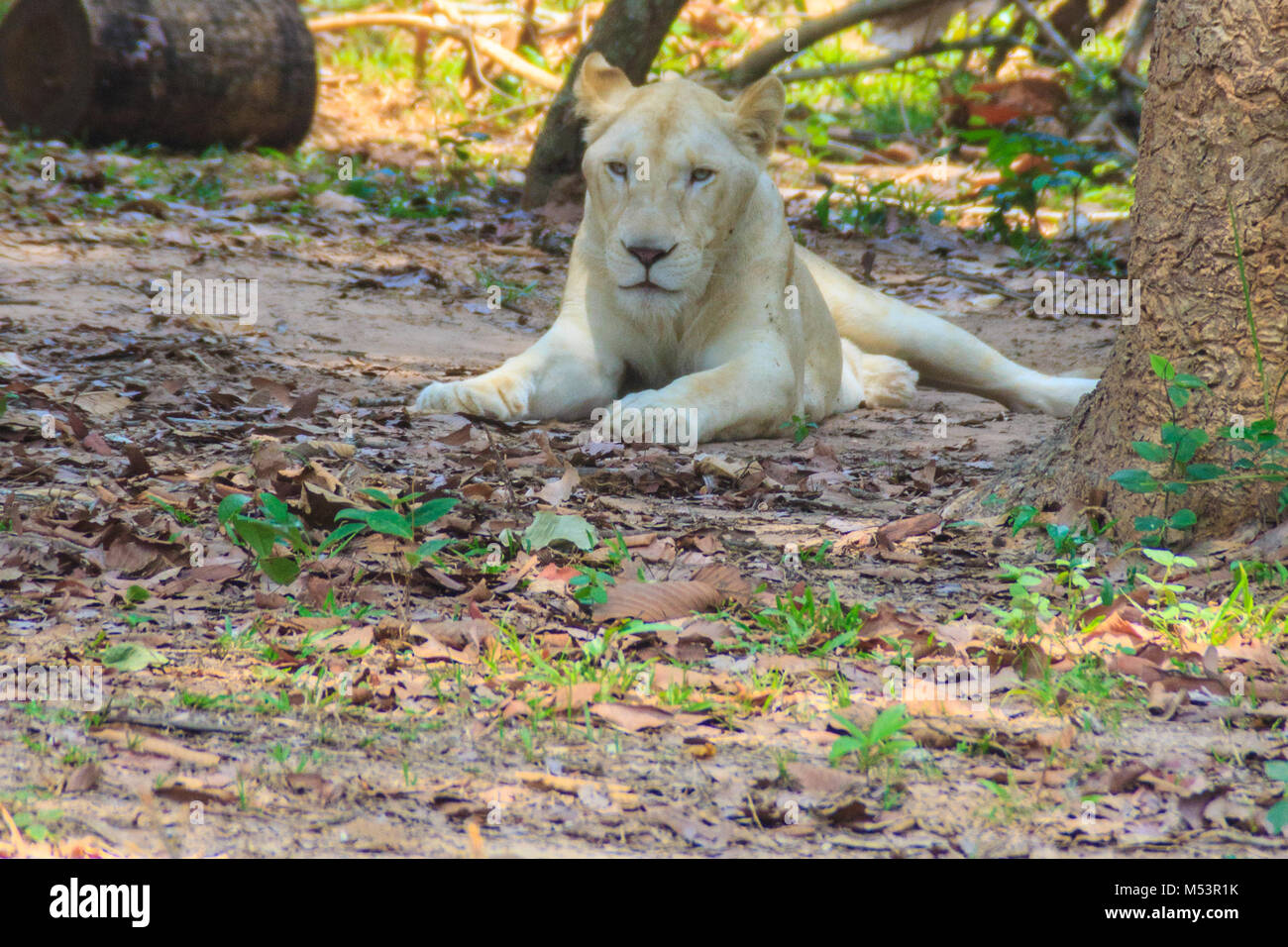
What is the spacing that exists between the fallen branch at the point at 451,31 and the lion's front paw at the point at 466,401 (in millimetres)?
7314

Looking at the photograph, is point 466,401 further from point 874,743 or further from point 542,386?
point 874,743

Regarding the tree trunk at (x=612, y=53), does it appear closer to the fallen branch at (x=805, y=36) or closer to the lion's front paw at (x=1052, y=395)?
the fallen branch at (x=805, y=36)

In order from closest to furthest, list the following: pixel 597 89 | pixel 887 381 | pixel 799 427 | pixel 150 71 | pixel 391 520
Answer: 1. pixel 391 520
2. pixel 799 427
3. pixel 597 89
4. pixel 887 381
5. pixel 150 71

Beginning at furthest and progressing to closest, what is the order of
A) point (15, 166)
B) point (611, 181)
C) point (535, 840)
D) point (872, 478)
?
point (15, 166)
point (611, 181)
point (872, 478)
point (535, 840)

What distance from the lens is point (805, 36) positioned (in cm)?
957

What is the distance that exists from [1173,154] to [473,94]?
382 inches

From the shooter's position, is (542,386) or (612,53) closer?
(542,386)

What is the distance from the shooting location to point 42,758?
1840 mm

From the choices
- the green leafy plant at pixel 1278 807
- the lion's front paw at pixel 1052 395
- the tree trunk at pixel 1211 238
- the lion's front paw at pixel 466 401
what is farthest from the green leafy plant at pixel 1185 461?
the lion's front paw at pixel 1052 395

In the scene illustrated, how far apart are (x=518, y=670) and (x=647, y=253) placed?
243 cm

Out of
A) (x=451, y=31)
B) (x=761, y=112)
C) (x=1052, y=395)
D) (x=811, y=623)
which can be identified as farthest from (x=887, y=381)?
(x=451, y=31)

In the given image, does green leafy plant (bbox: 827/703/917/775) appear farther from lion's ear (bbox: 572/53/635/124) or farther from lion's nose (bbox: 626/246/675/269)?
lion's ear (bbox: 572/53/635/124)

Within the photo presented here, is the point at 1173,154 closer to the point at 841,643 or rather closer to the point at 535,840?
the point at 841,643

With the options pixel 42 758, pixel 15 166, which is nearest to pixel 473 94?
pixel 15 166
